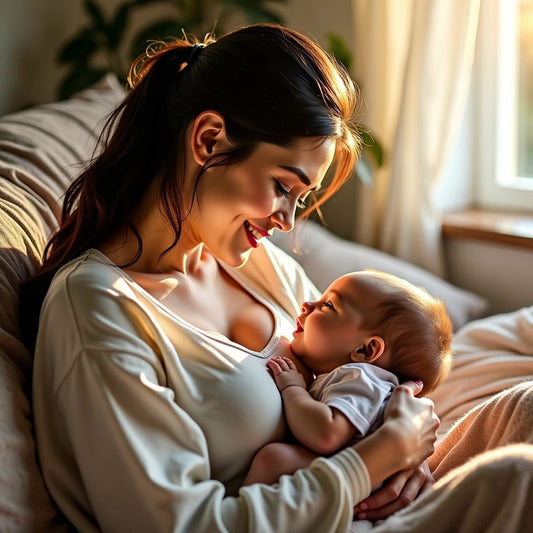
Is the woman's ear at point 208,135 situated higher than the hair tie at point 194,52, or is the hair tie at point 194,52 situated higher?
the hair tie at point 194,52

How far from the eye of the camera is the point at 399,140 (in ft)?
8.20

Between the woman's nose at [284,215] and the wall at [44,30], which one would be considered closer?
the woman's nose at [284,215]

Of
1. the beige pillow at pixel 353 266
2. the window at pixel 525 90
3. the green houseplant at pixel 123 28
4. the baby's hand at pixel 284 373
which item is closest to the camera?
the baby's hand at pixel 284 373

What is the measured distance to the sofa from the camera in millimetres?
1191

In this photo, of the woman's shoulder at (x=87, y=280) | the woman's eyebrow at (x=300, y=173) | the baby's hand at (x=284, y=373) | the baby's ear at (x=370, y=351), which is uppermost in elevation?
the woman's eyebrow at (x=300, y=173)

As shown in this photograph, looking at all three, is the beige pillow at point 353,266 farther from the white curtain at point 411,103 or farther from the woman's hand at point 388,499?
the woman's hand at point 388,499

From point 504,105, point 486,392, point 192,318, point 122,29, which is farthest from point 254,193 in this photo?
point 122,29

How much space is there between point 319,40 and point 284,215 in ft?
5.87

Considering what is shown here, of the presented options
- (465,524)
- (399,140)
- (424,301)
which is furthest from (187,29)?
(465,524)

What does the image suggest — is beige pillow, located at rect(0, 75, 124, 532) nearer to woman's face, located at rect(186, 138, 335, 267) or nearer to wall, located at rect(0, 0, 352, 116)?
woman's face, located at rect(186, 138, 335, 267)

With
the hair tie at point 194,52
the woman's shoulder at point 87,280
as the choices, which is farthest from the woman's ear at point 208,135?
the woman's shoulder at point 87,280

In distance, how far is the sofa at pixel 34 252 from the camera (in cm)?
119

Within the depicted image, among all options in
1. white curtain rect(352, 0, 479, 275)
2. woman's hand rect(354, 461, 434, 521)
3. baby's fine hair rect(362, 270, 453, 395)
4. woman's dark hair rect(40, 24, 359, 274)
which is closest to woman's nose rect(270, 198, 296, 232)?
woman's dark hair rect(40, 24, 359, 274)

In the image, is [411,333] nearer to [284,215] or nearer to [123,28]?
Answer: [284,215]
